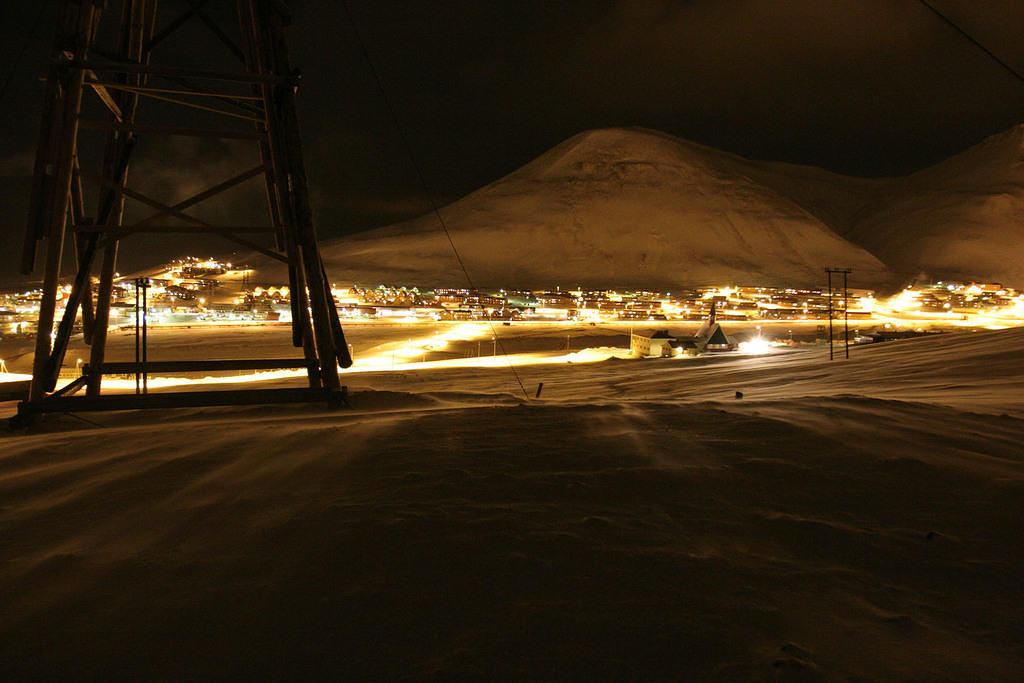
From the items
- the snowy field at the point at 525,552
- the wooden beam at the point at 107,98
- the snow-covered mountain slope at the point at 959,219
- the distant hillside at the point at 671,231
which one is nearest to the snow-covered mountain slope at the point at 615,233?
the distant hillside at the point at 671,231

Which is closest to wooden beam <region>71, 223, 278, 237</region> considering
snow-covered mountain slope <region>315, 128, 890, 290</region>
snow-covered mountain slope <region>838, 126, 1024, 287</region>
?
snow-covered mountain slope <region>315, 128, 890, 290</region>

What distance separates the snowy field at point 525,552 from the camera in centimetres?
194

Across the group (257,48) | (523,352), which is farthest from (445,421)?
(523,352)

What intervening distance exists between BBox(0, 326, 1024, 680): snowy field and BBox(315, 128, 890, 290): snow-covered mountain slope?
95259 millimetres

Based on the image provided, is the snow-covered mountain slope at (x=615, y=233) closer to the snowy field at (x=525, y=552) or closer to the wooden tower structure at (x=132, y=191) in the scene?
the wooden tower structure at (x=132, y=191)

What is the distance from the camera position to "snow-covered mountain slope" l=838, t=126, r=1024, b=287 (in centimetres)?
11638

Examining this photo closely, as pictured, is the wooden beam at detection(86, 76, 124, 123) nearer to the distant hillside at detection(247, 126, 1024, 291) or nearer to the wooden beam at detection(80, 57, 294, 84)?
A: the wooden beam at detection(80, 57, 294, 84)

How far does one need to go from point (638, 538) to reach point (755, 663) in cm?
90

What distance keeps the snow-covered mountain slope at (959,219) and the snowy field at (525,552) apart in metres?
128

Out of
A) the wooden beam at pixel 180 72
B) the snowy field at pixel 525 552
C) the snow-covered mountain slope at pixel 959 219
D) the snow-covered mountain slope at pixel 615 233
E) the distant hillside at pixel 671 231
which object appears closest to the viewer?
the snowy field at pixel 525 552

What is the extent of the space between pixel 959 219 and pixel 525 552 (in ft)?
540

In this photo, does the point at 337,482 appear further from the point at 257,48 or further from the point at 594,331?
the point at 594,331

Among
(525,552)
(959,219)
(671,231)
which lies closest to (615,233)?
(671,231)

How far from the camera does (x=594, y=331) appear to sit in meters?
A: 50.8
